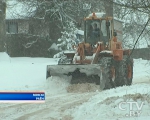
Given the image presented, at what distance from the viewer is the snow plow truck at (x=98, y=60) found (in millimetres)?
14594

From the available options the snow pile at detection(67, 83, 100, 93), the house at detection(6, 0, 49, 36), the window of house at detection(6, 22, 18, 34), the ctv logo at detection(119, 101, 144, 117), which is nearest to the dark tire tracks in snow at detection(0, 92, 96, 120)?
the ctv logo at detection(119, 101, 144, 117)

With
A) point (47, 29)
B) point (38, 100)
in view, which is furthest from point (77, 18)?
point (38, 100)

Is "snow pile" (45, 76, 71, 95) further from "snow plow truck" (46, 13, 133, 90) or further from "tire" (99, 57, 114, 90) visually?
"tire" (99, 57, 114, 90)

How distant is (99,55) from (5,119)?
22.8 feet

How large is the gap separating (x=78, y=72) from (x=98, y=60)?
106 centimetres

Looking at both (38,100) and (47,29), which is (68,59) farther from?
(47,29)

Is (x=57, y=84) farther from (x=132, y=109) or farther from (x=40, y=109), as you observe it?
(x=132, y=109)

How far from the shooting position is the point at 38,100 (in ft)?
38.3

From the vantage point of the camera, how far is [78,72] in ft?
49.3

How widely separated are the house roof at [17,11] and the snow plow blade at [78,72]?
52.4 ft

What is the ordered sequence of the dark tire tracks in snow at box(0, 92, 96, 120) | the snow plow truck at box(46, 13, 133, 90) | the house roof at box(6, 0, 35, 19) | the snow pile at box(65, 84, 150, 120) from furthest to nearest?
the house roof at box(6, 0, 35, 19)
the snow plow truck at box(46, 13, 133, 90)
the dark tire tracks in snow at box(0, 92, 96, 120)
the snow pile at box(65, 84, 150, 120)

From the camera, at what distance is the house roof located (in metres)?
32.8

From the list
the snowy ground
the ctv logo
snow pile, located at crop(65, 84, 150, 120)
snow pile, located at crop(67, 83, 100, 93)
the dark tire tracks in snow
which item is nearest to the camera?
the ctv logo

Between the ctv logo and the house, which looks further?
the house
